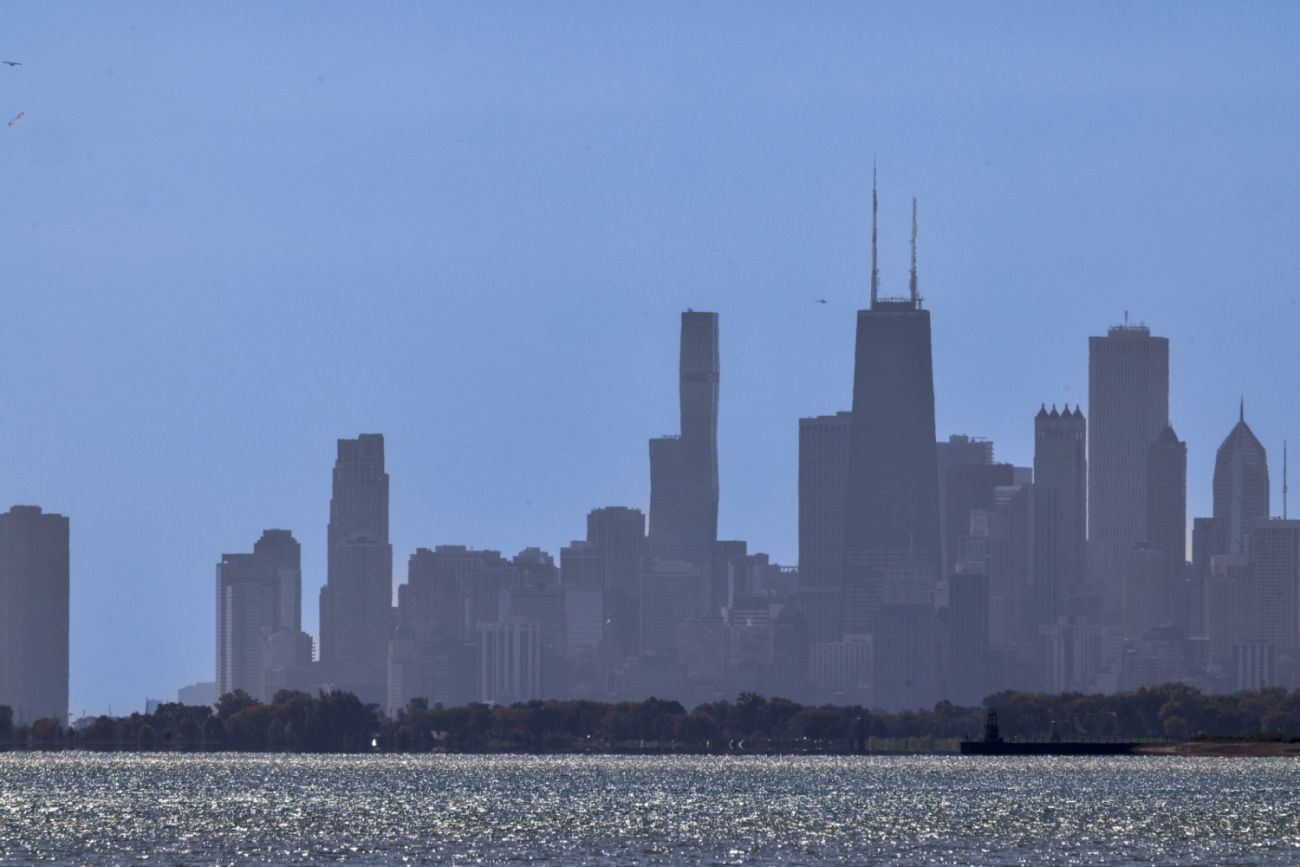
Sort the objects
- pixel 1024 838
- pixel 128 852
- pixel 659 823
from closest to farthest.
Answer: pixel 128 852 → pixel 1024 838 → pixel 659 823

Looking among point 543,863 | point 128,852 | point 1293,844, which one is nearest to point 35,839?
point 128,852

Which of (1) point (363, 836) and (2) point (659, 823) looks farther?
(2) point (659, 823)

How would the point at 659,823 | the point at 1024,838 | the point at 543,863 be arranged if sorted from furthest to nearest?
the point at 659,823 → the point at 1024,838 → the point at 543,863

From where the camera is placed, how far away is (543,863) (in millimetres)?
139750

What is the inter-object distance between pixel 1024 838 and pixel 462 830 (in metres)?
31.3

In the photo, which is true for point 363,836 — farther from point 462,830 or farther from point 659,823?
point 659,823

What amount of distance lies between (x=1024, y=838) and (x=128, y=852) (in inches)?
1832

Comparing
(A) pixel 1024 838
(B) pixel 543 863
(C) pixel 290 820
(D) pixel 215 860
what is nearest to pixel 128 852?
(D) pixel 215 860

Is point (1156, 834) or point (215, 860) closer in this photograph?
point (215, 860)

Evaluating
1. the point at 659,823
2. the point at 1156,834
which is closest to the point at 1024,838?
the point at 1156,834

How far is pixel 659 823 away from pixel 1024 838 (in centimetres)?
2525

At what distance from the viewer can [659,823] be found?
178 m

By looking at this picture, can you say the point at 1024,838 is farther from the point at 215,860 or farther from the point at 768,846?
the point at 215,860

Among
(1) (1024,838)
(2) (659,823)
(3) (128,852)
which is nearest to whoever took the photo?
(3) (128,852)
